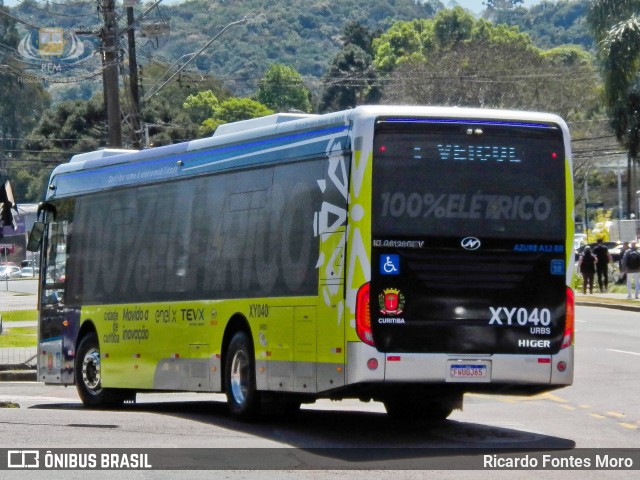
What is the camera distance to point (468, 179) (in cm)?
1311

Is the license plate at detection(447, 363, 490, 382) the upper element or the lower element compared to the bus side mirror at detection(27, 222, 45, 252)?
lower

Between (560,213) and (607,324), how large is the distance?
20019mm

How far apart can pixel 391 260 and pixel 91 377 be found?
754 centimetres

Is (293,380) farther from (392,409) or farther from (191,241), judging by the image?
(191,241)

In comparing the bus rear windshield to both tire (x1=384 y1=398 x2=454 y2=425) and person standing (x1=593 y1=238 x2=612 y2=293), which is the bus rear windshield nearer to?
tire (x1=384 y1=398 x2=454 y2=425)

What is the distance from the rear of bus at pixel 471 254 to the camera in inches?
501

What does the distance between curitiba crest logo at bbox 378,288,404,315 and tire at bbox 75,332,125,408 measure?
696 centimetres

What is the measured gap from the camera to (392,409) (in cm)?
1548

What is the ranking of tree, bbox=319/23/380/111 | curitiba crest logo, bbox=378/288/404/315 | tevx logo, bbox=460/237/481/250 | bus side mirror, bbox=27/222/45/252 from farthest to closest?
tree, bbox=319/23/380/111 < bus side mirror, bbox=27/222/45/252 < tevx logo, bbox=460/237/481/250 < curitiba crest logo, bbox=378/288/404/315

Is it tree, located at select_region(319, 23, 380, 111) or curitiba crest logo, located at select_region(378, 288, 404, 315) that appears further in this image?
tree, located at select_region(319, 23, 380, 111)

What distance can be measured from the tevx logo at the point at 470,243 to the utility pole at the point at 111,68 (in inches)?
702

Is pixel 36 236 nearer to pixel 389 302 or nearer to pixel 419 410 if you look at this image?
pixel 419 410

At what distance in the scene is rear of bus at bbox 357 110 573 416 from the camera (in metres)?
12.7

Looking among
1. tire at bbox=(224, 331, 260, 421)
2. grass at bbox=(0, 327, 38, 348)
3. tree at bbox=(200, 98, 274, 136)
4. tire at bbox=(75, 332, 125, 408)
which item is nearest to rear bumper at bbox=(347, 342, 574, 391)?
tire at bbox=(224, 331, 260, 421)
